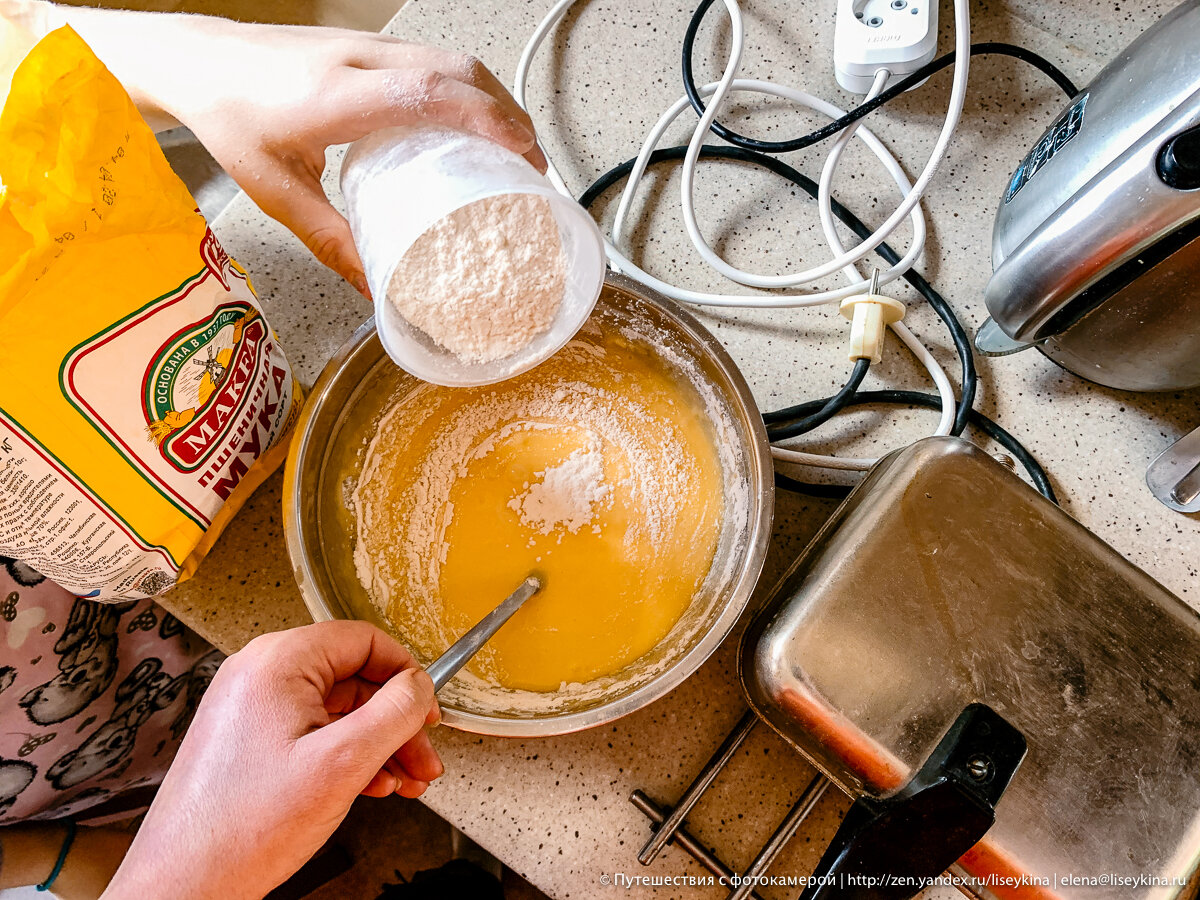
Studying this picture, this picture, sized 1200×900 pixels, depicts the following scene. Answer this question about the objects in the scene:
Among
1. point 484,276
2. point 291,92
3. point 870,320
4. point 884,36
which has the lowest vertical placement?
point 870,320

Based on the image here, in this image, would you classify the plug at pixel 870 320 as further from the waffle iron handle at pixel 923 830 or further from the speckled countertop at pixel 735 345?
the waffle iron handle at pixel 923 830

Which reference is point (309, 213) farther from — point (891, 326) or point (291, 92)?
point (891, 326)

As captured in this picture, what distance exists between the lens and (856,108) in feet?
2.27

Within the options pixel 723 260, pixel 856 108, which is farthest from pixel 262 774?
pixel 856 108

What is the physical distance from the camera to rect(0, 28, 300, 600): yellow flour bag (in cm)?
37

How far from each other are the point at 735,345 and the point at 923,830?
42cm

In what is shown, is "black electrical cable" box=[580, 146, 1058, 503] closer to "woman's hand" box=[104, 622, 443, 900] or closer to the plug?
the plug

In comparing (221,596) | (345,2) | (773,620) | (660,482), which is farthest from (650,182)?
(345,2)

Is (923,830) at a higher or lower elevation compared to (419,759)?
lower

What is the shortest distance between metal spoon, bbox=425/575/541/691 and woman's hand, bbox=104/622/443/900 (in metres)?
0.05

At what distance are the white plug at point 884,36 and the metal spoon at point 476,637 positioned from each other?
57cm

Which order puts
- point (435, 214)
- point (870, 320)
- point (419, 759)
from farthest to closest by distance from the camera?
point (870, 320) → point (419, 759) → point (435, 214)

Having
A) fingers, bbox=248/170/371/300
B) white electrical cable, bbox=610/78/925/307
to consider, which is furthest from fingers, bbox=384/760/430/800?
white electrical cable, bbox=610/78/925/307

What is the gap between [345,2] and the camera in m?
1.46
